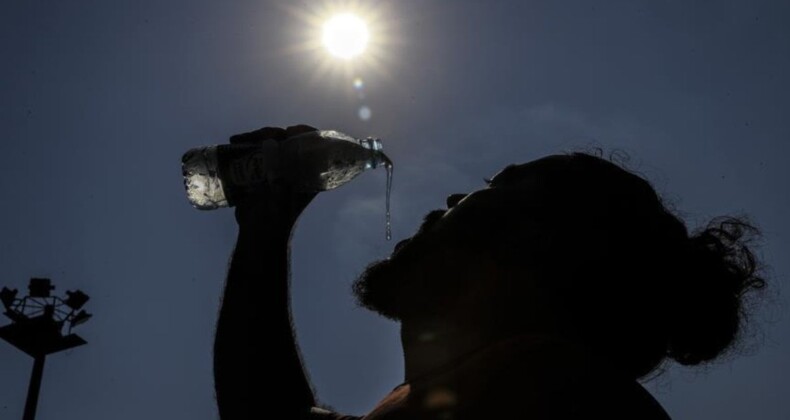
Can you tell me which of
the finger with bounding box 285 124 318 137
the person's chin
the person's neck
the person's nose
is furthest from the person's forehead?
the finger with bounding box 285 124 318 137

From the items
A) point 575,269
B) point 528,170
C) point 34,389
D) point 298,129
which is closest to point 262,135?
point 298,129

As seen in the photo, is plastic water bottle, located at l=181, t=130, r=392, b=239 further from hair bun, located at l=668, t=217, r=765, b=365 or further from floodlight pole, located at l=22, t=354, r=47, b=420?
floodlight pole, located at l=22, t=354, r=47, b=420

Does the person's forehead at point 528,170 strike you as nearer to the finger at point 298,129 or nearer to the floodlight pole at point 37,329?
the finger at point 298,129

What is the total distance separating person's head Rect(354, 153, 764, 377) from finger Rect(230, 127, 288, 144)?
66cm

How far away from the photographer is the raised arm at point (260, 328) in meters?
2.12

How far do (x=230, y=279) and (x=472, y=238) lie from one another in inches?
33.3

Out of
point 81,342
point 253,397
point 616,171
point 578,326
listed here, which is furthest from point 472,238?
point 81,342

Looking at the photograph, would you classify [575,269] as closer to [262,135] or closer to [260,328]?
[260,328]

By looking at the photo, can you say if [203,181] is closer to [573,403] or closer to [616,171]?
[616,171]

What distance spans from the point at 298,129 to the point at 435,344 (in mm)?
1098

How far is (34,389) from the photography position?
10.1m

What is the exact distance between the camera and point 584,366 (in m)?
1.29

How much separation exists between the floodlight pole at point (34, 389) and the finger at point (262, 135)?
8.90 m

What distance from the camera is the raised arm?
2119 millimetres
